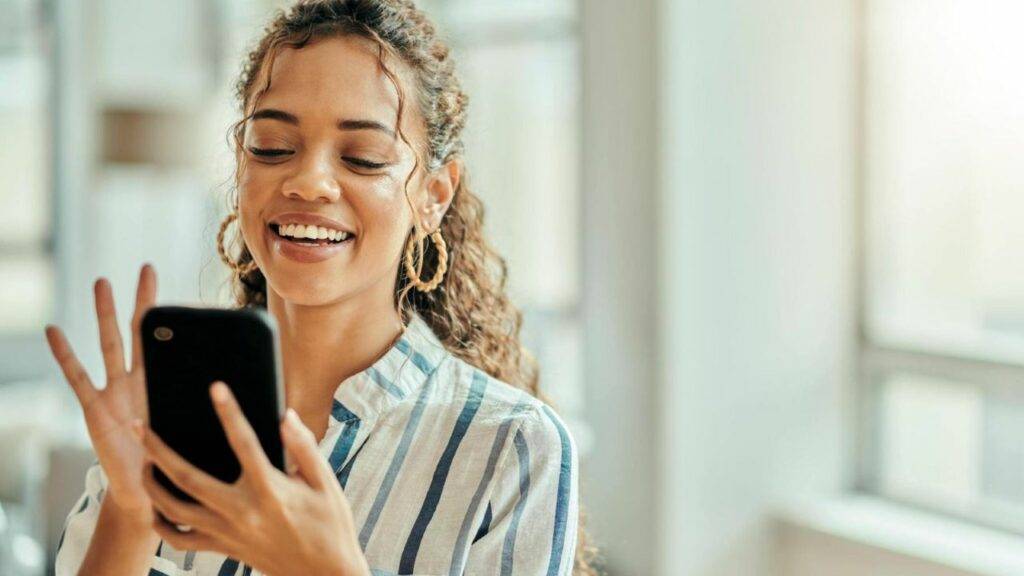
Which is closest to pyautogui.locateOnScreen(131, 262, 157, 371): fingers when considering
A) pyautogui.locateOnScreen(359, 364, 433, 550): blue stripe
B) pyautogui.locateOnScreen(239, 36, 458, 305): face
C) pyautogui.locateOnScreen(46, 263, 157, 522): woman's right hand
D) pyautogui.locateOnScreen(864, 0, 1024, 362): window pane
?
pyautogui.locateOnScreen(46, 263, 157, 522): woman's right hand

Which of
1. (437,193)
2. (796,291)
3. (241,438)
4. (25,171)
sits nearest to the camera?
(241,438)

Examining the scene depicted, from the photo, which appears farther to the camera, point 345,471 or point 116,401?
point 345,471

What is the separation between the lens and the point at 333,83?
1010 millimetres

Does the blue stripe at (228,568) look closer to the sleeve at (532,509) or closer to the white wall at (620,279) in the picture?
the sleeve at (532,509)

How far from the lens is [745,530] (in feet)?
9.65

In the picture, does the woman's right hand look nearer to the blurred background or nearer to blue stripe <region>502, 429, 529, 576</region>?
blue stripe <region>502, 429, 529, 576</region>

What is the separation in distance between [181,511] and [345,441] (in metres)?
0.27

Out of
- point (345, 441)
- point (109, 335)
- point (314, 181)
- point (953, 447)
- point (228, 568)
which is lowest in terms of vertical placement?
point (953, 447)

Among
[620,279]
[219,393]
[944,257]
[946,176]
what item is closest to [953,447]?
[944,257]

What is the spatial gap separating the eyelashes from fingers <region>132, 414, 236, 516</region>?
300mm

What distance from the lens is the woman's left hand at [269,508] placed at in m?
0.75

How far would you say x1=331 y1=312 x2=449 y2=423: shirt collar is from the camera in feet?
3.47

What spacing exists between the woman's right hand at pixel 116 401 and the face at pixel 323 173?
0.38ft

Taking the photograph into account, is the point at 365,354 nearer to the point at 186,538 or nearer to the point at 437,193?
the point at 437,193
